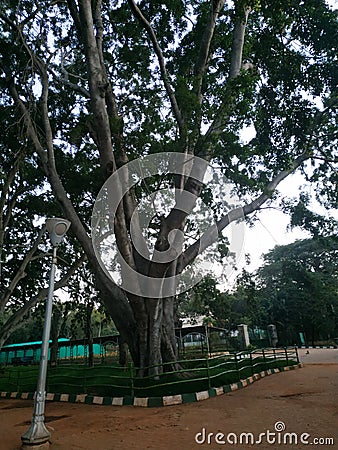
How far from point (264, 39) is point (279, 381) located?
382 inches

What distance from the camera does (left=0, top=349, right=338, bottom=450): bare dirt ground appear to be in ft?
12.3

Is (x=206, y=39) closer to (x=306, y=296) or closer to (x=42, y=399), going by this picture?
(x=42, y=399)

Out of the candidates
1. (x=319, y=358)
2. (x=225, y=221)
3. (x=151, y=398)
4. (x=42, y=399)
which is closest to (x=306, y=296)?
(x=319, y=358)

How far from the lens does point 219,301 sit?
21812 mm

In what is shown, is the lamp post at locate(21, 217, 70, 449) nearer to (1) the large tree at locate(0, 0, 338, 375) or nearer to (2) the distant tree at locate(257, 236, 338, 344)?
(1) the large tree at locate(0, 0, 338, 375)

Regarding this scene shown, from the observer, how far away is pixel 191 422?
4492 mm

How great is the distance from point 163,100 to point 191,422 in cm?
804

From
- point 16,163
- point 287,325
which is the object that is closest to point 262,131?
point 16,163

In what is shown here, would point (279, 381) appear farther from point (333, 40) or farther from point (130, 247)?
point (333, 40)

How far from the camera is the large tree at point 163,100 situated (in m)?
7.37

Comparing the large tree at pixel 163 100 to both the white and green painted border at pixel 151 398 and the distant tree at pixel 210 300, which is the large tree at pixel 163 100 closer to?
the white and green painted border at pixel 151 398

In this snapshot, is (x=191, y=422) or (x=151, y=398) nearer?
(x=191, y=422)

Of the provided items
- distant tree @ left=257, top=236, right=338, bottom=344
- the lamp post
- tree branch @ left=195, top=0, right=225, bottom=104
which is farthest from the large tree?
distant tree @ left=257, top=236, right=338, bottom=344

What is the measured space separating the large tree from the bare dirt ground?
1920 mm
